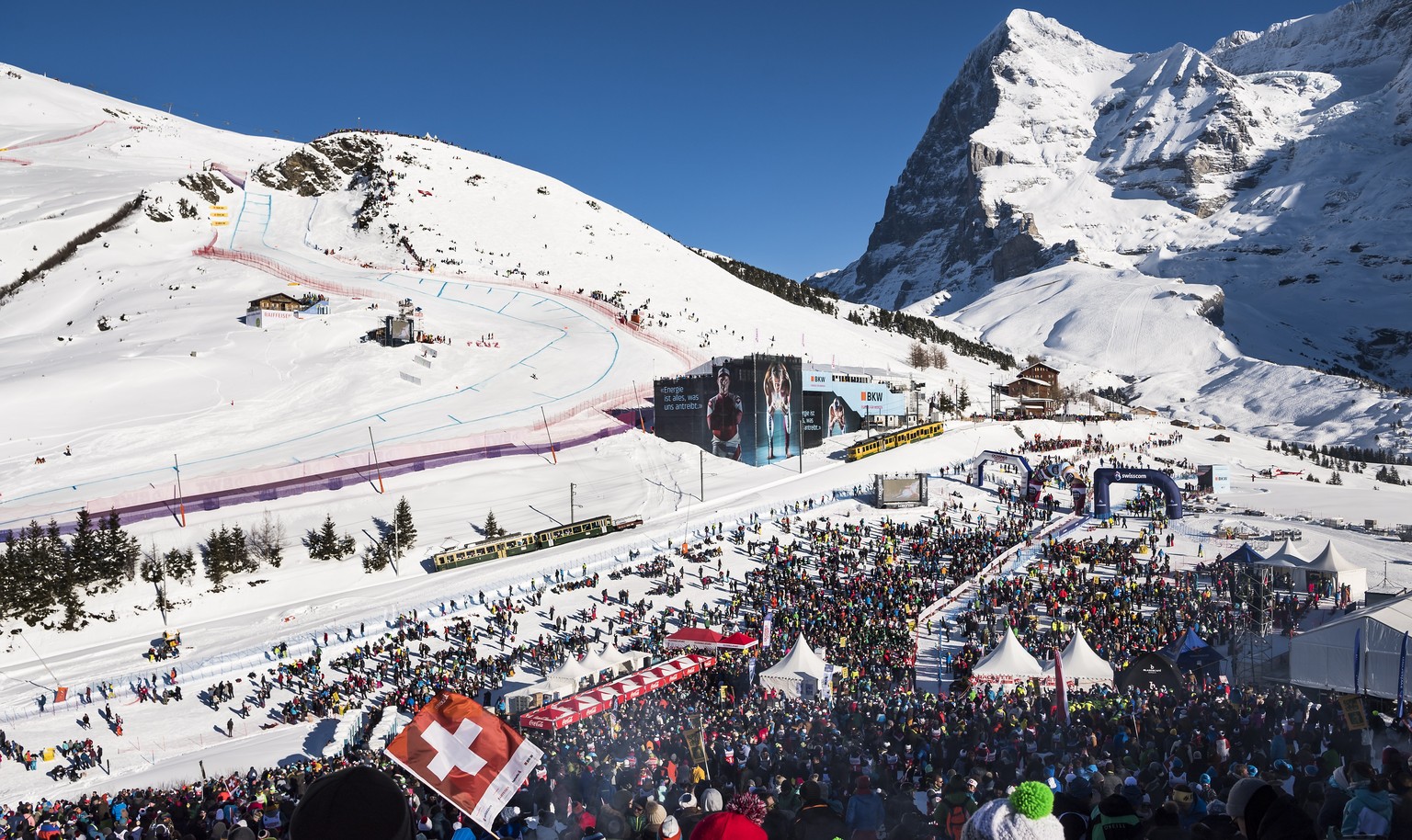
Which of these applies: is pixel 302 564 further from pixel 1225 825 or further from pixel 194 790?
pixel 1225 825

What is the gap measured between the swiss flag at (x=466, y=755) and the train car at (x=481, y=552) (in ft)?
97.3

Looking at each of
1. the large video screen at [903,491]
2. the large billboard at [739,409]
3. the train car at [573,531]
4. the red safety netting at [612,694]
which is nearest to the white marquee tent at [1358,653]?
the red safety netting at [612,694]

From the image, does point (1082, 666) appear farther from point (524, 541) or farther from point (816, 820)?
point (524, 541)

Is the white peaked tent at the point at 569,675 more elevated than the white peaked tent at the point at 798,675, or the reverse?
the white peaked tent at the point at 798,675

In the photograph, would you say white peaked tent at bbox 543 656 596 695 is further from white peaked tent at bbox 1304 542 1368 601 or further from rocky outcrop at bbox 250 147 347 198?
rocky outcrop at bbox 250 147 347 198

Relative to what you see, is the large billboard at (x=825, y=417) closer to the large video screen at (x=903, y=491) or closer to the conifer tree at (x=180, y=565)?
the large video screen at (x=903, y=491)

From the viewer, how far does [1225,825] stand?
538 cm

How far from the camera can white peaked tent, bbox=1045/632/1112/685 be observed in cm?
1878

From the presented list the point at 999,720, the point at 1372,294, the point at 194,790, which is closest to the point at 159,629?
the point at 194,790

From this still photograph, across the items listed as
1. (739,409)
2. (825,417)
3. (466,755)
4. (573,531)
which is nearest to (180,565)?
(573,531)

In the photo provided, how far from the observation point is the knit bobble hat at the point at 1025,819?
14.1ft

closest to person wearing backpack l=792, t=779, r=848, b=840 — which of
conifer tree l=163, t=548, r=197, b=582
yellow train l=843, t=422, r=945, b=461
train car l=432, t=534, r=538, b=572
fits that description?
train car l=432, t=534, r=538, b=572

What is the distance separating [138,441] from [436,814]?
45.5 meters

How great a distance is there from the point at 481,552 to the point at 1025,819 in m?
34.1
